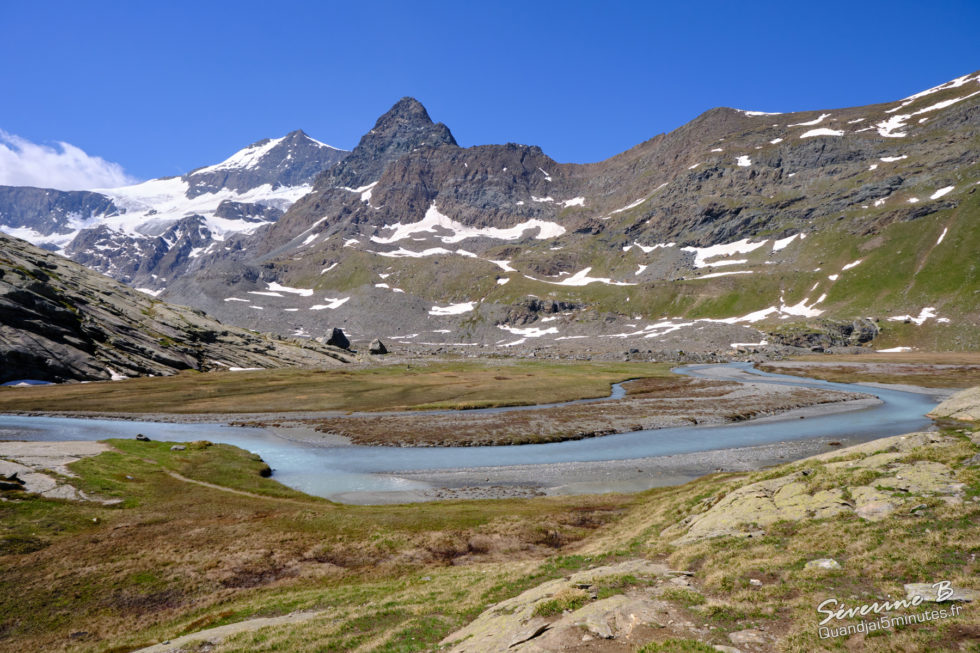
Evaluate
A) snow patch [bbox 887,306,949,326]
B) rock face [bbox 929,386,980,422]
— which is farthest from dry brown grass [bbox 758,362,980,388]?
snow patch [bbox 887,306,949,326]

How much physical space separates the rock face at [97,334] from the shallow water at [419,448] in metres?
45.5

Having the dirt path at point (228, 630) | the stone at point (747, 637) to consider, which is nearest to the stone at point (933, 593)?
the stone at point (747, 637)

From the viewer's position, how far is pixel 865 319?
19938cm

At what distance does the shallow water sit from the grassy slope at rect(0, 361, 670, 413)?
12581 mm

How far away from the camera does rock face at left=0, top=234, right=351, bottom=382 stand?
11744 centimetres

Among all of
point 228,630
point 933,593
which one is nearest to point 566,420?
point 228,630

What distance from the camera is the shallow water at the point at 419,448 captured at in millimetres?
53312

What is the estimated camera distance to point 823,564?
16922 millimetres

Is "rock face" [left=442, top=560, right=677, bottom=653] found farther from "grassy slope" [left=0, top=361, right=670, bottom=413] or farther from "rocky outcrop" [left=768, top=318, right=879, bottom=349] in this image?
"rocky outcrop" [left=768, top=318, right=879, bottom=349]

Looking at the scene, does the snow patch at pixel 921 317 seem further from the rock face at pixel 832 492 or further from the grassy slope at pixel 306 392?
the rock face at pixel 832 492

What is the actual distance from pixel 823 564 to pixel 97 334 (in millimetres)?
173243

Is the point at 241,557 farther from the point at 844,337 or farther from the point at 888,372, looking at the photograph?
the point at 844,337

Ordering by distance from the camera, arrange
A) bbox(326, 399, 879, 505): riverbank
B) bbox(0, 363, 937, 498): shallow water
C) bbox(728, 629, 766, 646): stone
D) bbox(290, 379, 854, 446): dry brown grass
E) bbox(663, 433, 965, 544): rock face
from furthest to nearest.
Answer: bbox(290, 379, 854, 446): dry brown grass, bbox(0, 363, 937, 498): shallow water, bbox(326, 399, 879, 505): riverbank, bbox(663, 433, 965, 544): rock face, bbox(728, 629, 766, 646): stone

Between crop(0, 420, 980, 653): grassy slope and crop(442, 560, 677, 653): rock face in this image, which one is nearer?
crop(442, 560, 677, 653): rock face
